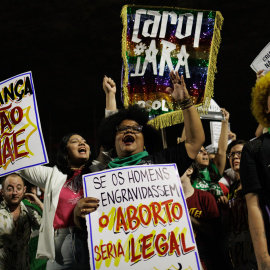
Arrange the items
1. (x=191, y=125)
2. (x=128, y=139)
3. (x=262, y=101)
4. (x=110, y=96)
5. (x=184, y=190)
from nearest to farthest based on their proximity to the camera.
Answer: (x=262, y=101), (x=191, y=125), (x=128, y=139), (x=184, y=190), (x=110, y=96)

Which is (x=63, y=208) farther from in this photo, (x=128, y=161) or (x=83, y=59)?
(x=83, y=59)

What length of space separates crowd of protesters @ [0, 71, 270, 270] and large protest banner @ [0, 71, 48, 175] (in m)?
0.21

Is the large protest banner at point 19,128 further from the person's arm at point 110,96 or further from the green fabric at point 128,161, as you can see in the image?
the green fabric at point 128,161

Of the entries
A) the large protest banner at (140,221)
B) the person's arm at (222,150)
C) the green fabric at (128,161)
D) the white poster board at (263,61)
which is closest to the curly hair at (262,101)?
the large protest banner at (140,221)

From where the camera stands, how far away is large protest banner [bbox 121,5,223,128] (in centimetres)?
354

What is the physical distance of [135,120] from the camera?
9.13 ft

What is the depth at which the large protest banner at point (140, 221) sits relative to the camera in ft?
7.04

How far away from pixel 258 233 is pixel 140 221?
2.03ft

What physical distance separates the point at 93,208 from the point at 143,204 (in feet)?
0.81

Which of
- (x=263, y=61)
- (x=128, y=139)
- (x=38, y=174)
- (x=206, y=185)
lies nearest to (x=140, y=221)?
(x=128, y=139)

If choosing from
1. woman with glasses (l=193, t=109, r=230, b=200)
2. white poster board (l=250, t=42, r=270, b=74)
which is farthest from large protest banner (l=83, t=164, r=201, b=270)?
woman with glasses (l=193, t=109, r=230, b=200)

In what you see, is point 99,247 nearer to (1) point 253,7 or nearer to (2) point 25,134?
(2) point 25,134

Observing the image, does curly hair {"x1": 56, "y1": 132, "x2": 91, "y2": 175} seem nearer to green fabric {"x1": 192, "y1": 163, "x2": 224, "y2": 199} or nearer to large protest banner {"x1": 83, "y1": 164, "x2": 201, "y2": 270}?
large protest banner {"x1": 83, "y1": 164, "x2": 201, "y2": 270}

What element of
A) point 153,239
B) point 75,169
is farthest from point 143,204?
point 75,169
